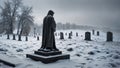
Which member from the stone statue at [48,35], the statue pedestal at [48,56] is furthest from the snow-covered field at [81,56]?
the stone statue at [48,35]

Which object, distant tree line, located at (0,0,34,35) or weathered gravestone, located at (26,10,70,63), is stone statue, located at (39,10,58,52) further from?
distant tree line, located at (0,0,34,35)

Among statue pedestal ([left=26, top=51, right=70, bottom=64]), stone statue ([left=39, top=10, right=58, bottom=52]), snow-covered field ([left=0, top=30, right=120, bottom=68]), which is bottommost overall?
snow-covered field ([left=0, top=30, right=120, bottom=68])

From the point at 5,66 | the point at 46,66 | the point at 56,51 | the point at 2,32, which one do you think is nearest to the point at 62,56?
the point at 56,51

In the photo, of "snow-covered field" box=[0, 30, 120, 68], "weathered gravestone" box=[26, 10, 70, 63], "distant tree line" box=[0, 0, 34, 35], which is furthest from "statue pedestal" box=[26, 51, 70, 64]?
"distant tree line" box=[0, 0, 34, 35]

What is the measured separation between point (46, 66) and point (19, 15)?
121 feet

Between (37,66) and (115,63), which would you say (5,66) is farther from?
(115,63)

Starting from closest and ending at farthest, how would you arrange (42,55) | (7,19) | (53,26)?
(42,55) → (53,26) → (7,19)

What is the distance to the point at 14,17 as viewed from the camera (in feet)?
131

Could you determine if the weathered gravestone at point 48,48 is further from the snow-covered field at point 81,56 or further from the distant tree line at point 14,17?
the distant tree line at point 14,17

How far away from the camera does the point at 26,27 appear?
3969 centimetres

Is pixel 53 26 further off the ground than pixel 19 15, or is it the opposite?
pixel 19 15

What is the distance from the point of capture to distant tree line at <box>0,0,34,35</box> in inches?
1512

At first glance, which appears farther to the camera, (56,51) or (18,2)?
(18,2)

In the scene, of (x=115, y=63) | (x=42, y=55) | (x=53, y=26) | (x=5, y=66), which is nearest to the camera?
(x=5, y=66)
